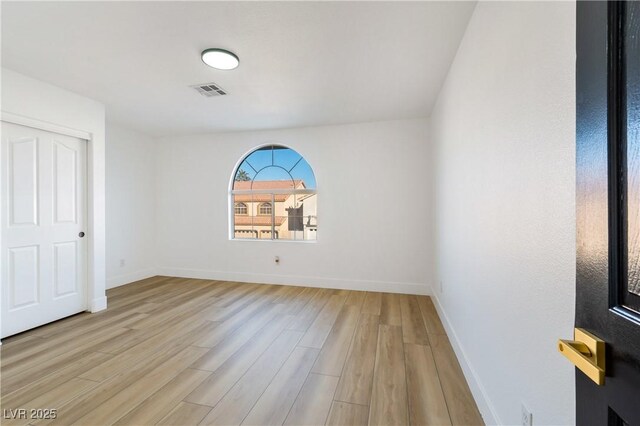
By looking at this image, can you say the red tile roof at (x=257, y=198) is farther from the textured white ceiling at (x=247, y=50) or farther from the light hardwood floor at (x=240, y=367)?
the light hardwood floor at (x=240, y=367)

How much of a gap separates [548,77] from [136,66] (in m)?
3.05

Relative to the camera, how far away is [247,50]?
7.07 ft

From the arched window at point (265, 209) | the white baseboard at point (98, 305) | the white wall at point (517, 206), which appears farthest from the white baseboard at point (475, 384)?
the white baseboard at point (98, 305)

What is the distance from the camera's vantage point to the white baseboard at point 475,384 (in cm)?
139

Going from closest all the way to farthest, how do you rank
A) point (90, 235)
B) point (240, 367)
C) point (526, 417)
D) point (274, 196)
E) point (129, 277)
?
1. point (526, 417)
2. point (240, 367)
3. point (90, 235)
4. point (129, 277)
5. point (274, 196)

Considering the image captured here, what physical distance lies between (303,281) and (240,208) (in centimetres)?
173

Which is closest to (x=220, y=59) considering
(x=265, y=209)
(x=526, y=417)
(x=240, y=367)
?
(x=240, y=367)

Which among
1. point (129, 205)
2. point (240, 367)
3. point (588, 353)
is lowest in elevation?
point (240, 367)

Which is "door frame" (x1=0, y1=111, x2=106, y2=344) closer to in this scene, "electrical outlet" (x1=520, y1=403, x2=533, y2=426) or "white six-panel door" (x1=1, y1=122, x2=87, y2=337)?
"white six-panel door" (x1=1, y1=122, x2=87, y2=337)

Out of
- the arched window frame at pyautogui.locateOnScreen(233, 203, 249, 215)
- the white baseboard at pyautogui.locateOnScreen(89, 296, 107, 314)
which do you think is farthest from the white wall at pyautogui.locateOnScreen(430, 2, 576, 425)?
the white baseboard at pyautogui.locateOnScreen(89, 296, 107, 314)

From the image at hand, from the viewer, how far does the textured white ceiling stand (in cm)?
176

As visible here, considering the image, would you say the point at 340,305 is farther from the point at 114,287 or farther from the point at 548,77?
the point at 114,287

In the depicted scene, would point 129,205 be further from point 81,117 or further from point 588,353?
point 588,353

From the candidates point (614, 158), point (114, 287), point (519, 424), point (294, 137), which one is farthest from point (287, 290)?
point (614, 158)
